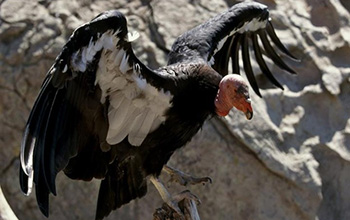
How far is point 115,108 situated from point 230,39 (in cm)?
134

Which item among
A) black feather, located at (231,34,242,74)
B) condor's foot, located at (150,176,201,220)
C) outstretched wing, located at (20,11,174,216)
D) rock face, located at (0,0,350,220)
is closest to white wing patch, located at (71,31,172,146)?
outstretched wing, located at (20,11,174,216)

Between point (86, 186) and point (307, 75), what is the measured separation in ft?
5.69

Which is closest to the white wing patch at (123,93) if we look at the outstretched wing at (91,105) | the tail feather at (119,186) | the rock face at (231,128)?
the outstretched wing at (91,105)

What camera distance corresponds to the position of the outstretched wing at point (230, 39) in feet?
15.9

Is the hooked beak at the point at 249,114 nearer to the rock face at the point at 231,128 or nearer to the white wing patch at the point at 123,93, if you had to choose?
the white wing patch at the point at 123,93

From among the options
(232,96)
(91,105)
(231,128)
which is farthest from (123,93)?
(231,128)

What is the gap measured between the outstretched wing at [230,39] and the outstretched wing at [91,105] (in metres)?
0.50

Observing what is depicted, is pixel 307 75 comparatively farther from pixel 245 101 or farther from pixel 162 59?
pixel 245 101

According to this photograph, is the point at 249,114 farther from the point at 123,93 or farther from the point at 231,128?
the point at 231,128

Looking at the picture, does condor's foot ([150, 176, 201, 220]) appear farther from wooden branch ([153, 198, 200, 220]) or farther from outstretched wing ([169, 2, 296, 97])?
outstretched wing ([169, 2, 296, 97])

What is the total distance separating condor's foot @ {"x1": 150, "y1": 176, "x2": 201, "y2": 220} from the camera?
4.28 metres

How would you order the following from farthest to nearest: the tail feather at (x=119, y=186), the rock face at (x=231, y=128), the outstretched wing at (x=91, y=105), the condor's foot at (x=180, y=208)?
1. the rock face at (x=231, y=128)
2. the tail feather at (x=119, y=186)
3. the condor's foot at (x=180, y=208)
4. the outstretched wing at (x=91, y=105)

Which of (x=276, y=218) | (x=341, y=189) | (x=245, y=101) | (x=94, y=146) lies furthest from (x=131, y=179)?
(x=341, y=189)

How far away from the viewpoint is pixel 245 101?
175 inches
